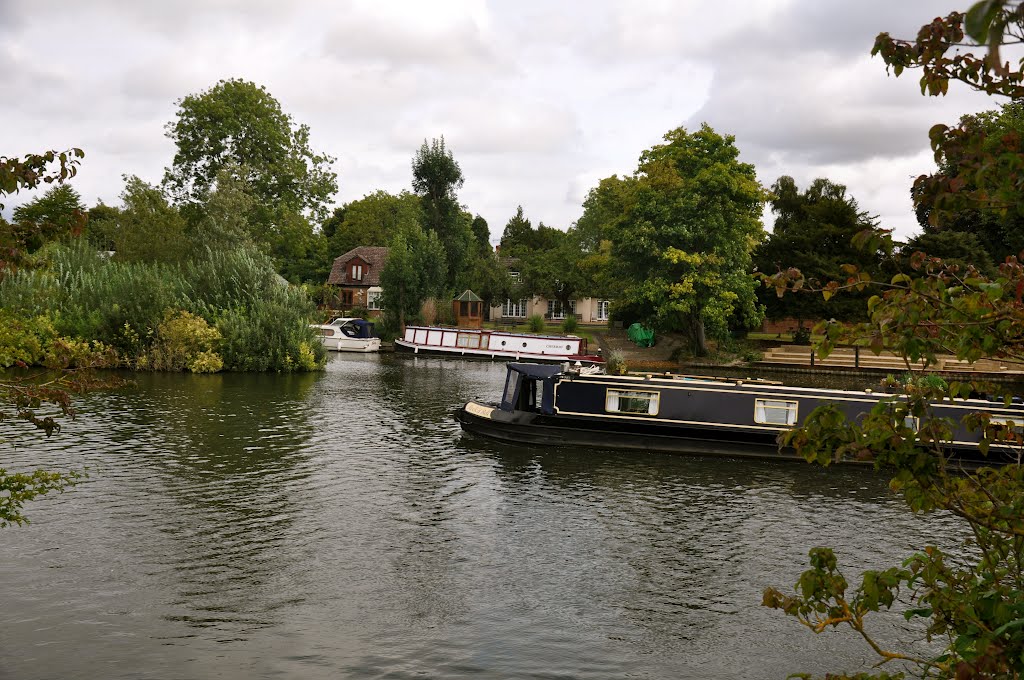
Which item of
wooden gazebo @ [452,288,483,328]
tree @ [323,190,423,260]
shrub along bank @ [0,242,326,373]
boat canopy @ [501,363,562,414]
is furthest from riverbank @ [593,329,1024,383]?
tree @ [323,190,423,260]

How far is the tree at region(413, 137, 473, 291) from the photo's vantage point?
77562mm

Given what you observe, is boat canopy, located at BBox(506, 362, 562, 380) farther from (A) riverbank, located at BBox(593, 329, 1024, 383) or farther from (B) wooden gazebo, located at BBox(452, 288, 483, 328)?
(B) wooden gazebo, located at BBox(452, 288, 483, 328)

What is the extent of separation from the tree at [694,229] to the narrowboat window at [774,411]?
24746 mm

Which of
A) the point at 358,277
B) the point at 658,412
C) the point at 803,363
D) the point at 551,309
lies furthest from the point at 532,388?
the point at 551,309

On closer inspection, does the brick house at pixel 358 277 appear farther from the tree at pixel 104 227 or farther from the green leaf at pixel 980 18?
the green leaf at pixel 980 18

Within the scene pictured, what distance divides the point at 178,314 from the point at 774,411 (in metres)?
32.0

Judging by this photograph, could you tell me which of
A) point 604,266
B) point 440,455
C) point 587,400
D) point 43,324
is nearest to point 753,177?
point 604,266

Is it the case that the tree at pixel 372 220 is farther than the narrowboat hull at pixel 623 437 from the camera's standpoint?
Yes

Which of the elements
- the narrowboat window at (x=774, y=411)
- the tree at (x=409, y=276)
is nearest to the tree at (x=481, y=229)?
the tree at (x=409, y=276)

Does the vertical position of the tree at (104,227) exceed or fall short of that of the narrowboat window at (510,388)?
it exceeds it

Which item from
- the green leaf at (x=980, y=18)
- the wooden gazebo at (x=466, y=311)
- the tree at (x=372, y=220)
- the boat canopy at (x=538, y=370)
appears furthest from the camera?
the tree at (x=372, y=220)

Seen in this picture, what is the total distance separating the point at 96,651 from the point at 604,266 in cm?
5046

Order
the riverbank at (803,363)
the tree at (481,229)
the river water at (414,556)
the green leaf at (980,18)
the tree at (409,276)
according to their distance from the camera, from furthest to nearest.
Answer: the tree at (481,229)
the tree at (409,276)
the riverbank at (803,363)
the river water at (414,556)
the green leaf at (980,18)

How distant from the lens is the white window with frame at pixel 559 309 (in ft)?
311
